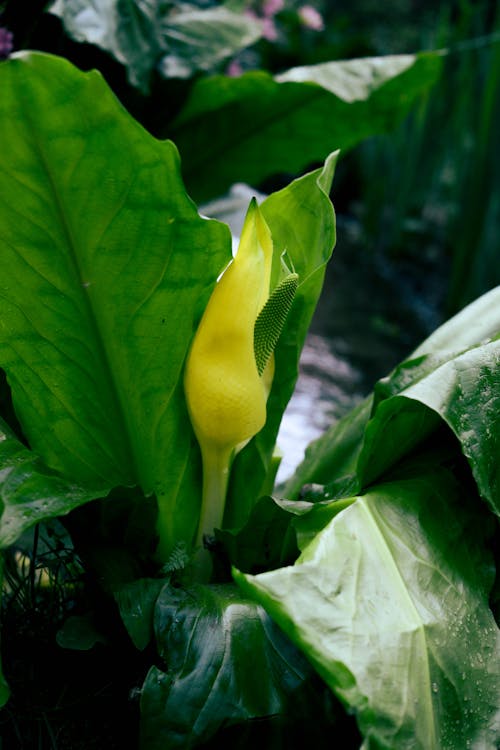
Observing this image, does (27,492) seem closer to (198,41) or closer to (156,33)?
(156,33)

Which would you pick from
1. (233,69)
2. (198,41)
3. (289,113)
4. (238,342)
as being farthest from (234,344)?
(233,69)

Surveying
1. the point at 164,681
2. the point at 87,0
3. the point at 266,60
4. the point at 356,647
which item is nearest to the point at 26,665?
the point at 164,681

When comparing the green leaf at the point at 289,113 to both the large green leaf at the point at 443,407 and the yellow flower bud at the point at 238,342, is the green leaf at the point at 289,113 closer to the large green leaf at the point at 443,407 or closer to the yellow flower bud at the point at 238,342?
the large green leaf at the point at 443,407

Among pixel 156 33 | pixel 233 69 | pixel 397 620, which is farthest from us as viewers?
pixel 233 69

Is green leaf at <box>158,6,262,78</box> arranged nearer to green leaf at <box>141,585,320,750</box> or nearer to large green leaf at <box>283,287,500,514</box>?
large green leaf at <box>283,287,500,514</box>

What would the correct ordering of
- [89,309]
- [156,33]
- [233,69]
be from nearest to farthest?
→ 1. [89,309]
2. [156,33]
3. [233,69]

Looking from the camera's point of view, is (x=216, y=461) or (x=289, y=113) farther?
(x=289, y=113)

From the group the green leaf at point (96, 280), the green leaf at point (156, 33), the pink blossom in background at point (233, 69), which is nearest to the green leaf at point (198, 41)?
the green leaf at point (156, 33)
